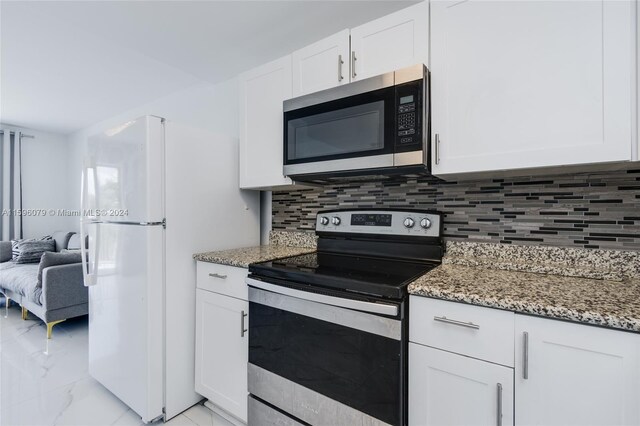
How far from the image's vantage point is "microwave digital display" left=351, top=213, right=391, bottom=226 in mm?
1672

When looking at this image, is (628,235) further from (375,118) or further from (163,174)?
(163,174)

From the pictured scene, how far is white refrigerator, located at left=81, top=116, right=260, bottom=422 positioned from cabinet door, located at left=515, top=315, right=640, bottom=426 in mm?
1647

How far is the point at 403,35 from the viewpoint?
137 centimetres

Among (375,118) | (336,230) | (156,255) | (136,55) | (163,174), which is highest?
(136,55)

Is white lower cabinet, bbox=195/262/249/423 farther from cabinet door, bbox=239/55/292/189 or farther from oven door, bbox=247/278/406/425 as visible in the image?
cabinet door, bbox=239/55/292/189

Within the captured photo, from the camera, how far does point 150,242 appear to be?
1624 mm

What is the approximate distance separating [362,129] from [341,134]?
12 cm

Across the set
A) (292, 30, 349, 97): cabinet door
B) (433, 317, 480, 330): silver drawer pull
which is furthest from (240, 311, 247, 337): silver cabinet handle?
(292, 30, 349, 97): cabinet door

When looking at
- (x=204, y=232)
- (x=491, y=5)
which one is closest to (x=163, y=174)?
(x=204, y=232)

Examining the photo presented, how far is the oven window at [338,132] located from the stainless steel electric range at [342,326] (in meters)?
0.44

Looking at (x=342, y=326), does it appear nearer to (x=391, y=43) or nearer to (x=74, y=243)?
(x=391, y=43)

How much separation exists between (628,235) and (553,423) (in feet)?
2.67

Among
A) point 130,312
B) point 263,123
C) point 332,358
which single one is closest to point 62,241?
point 130,312

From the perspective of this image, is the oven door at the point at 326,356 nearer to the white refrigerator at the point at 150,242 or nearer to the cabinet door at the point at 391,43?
the white refrigerator at the point at 150,242
